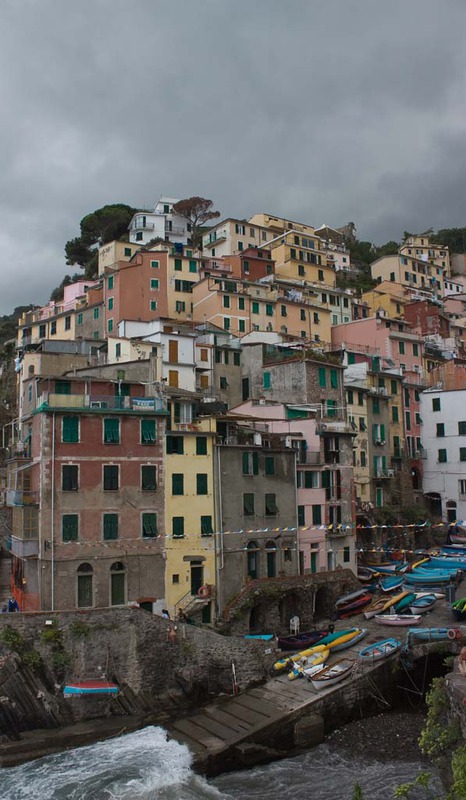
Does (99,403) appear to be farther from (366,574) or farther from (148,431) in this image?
(366,574)

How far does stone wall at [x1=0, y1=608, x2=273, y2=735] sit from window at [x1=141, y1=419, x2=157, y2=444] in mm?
10182

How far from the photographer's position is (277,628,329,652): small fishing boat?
39.1 meters

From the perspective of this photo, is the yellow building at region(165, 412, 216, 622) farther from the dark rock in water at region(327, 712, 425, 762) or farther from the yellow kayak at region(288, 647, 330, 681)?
the dark rock in water at region(327, 712, 425, 762)

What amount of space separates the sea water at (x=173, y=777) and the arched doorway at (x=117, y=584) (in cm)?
903

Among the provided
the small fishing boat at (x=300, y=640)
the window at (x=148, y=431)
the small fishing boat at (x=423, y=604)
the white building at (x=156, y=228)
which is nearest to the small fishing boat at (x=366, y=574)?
the small fishing boat at (x=423, y=604)

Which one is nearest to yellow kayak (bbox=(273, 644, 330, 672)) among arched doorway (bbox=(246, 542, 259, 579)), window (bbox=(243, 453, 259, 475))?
arched doorway (bbox=(246, 542, 259, 579))

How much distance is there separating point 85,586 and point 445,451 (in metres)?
39.7

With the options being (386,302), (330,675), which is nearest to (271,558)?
(330,675)

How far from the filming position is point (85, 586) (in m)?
38.4

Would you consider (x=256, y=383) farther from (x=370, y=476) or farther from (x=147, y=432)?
(x=147, y=432)

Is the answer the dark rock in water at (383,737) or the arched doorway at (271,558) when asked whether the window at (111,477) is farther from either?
the dark rock in water at (383,737)

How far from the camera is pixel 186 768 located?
94.2 feet

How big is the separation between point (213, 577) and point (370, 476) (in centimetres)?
2240

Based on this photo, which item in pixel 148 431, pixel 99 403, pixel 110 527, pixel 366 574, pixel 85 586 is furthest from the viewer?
pixel 366 574
